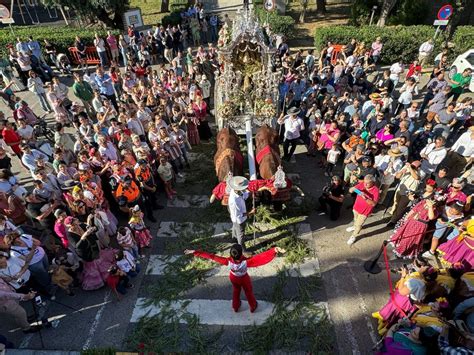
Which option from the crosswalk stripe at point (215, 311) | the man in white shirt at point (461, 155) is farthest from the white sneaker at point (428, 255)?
the man in white shirt at point (461, 155)

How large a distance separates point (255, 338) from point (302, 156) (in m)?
6.44

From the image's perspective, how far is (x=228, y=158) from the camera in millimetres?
8531

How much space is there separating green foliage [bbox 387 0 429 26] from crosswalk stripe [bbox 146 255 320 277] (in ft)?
62.4

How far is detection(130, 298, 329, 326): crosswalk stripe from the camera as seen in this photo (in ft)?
20.4

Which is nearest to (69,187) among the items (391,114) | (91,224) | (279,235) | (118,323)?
(91,224)

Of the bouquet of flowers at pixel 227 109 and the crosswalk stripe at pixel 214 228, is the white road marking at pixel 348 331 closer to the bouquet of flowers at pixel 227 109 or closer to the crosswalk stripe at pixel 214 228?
the crosswalk stripe at pixel 214 228

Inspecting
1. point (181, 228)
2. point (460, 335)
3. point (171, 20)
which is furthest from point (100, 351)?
point (171, 20)

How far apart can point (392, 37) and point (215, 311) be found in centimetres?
1602

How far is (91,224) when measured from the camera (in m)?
6.51

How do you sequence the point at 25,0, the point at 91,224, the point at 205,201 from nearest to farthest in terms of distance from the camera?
the point at 91,224 < the point at 205,201 < the point at 25,0

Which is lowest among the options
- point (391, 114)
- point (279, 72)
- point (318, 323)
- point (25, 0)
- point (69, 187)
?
point (318, 323)

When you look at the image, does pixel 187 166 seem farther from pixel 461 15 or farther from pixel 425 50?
pixel 461 15

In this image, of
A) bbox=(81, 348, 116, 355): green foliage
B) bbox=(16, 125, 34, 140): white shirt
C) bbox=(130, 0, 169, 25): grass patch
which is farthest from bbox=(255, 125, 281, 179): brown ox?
bbox=(130, 0, 169, 25): grass patch

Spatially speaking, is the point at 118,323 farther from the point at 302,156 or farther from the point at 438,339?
the point at 302,156
